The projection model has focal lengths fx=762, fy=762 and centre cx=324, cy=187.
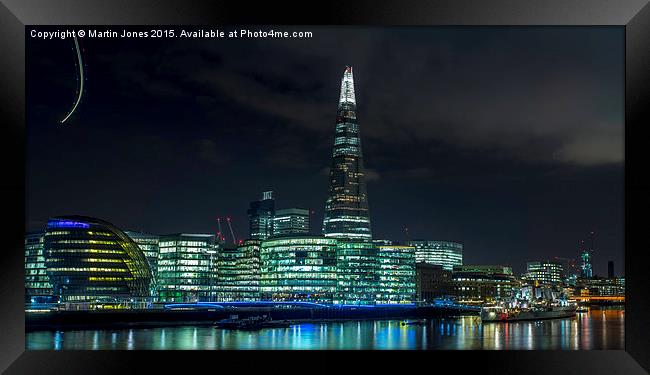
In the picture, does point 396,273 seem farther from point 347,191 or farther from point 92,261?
point 92,261

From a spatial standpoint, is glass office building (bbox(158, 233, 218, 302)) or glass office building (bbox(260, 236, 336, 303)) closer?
glass office building (bbox(260, 236, 336, 303))

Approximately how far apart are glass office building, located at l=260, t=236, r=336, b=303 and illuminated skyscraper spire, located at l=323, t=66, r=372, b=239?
1.85 metres

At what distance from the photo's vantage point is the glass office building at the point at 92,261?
143 feet

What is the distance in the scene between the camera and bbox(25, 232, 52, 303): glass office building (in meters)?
43.0

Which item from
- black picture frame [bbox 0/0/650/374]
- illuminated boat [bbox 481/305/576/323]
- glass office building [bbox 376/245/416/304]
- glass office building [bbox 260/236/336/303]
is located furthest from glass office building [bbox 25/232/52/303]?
black picture frame [bbox 0/0/650/374]

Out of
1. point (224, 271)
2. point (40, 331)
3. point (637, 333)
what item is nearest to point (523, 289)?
point (224, 271)

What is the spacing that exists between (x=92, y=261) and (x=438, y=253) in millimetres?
25746

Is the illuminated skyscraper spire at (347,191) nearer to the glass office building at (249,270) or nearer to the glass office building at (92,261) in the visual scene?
the glass office building at (249,270)

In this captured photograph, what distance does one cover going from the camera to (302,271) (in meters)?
52.8

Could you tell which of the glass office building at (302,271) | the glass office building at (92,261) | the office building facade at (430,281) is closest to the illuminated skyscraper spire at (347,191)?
the glass office building at (302,271)

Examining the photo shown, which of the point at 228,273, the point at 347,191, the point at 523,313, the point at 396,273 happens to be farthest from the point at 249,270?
the point at 523,313

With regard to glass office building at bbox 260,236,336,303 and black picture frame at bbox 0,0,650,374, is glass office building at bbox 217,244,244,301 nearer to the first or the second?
glass office building at bbox 260,236,336,303
